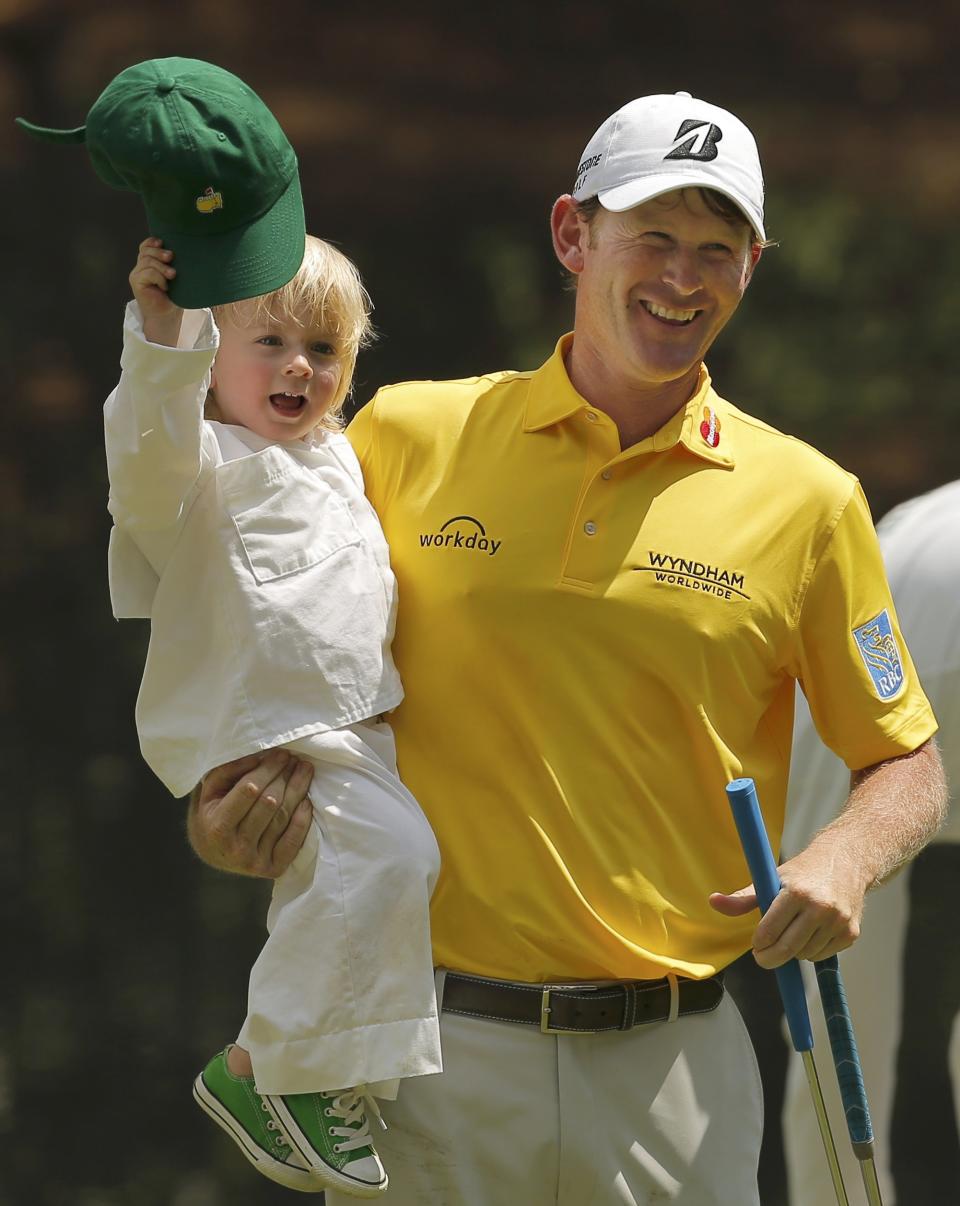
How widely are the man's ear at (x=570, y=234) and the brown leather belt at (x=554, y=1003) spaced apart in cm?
81

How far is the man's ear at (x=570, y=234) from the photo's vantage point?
2326 millimetres

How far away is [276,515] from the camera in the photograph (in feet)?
6.84

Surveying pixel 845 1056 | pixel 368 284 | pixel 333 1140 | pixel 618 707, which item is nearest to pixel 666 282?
pixel 618 707

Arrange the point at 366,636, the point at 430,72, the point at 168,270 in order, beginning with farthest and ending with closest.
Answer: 1. the point at 430,72
2. the point at 366,636
3. the point at 168,270

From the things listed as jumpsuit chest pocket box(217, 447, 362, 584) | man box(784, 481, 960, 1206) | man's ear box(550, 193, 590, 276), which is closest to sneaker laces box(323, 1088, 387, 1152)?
jumpsuit chest pocket box(217, 447, 362, 584)

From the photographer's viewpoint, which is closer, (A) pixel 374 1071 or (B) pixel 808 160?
(A) pixel 374 1071

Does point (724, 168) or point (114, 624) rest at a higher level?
point (724, 168)

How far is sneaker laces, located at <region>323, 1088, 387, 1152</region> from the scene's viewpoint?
2.07 meters

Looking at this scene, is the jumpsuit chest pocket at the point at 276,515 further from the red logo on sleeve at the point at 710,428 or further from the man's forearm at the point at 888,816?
the man's forearm at the point at 888,816

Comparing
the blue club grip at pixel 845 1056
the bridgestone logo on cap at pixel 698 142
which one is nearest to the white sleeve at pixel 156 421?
the bridgestone logo on cap at pixel 698 142

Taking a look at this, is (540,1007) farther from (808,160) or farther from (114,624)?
(808,160)

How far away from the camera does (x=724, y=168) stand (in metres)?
2.18

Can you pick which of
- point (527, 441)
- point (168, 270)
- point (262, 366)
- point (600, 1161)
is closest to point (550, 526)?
point (527, 441)

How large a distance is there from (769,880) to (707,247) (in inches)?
27.4
